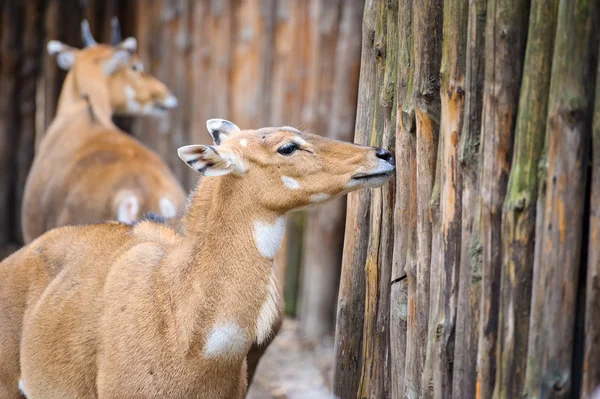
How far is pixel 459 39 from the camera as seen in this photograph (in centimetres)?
396

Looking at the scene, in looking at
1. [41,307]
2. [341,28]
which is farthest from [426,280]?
[341,28]

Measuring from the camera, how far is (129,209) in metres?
7.30

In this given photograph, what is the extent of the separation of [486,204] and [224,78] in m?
6.03

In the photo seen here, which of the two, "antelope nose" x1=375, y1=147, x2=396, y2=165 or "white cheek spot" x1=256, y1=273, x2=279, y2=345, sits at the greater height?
"antelope nose" x1=375, y1=147, x2=396, y2=165

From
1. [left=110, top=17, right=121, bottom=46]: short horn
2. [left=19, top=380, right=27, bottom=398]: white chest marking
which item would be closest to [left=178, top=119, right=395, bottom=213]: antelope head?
[left=19, top=380, right=27, bottom=398]: white chest marking

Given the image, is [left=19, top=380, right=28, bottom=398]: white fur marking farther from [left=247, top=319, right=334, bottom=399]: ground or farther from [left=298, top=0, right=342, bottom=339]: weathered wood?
[left=298, top=0, right=342, bottom=339]: weathered wood

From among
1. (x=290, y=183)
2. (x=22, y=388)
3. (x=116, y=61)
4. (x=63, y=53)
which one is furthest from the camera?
(x=63, y=53)

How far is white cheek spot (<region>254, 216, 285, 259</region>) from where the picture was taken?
14.7ft

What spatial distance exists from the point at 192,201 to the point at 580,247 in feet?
7.18

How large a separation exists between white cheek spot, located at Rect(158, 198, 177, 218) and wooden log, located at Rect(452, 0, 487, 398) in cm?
370

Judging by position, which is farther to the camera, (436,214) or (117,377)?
(117,377)

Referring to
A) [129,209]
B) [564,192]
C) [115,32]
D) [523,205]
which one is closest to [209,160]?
[523,205]

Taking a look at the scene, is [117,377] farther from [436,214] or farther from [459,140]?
[459,140]

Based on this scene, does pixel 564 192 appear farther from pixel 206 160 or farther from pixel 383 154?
pixel 206 160
